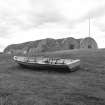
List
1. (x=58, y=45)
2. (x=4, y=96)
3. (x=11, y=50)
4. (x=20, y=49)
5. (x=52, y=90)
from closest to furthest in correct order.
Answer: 1. (x=4, y=96)
2. (x=52, y=90)
3. (x=58, y=45)
4. (x=20, y=49)
5. (x=11, y=50)

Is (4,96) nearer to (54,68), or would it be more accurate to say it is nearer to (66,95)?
(66,95)

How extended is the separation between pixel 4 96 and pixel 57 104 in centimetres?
265

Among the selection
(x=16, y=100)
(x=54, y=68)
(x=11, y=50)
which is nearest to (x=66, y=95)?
(x=16, y=100)

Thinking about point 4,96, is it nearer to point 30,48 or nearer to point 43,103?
point 43,103

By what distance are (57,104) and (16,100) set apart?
1.87 metres

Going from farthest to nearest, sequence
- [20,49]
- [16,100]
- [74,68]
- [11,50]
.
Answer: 1. [11,50]
2. [20,49]
3. [74,68]
4. [16,100]

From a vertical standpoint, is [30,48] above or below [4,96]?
above

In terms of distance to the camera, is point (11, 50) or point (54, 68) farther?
point (11, 50)

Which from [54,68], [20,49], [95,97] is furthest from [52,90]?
[20,49]

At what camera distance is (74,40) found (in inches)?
1588

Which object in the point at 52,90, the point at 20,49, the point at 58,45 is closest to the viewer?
the point at 52,90

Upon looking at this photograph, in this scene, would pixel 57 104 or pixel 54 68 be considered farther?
pixel 54 68

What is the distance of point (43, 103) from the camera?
590 cm

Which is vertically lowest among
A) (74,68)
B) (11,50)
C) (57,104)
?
(57,104)
